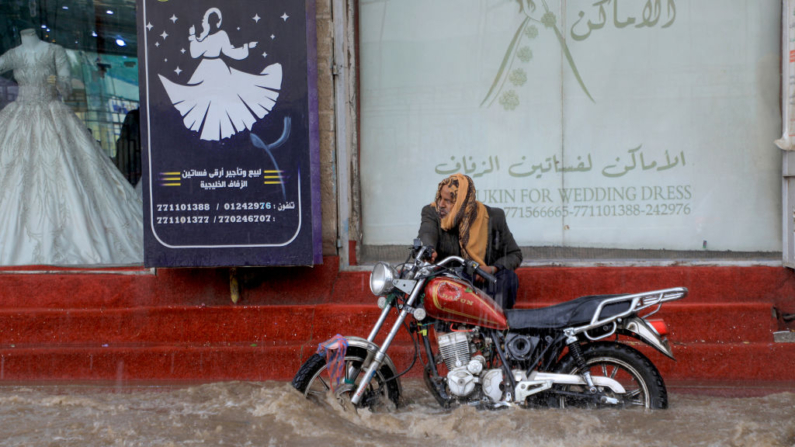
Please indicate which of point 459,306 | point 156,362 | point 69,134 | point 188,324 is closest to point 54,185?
point 69,134

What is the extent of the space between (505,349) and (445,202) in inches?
46.5

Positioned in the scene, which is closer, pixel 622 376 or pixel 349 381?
pixel 622 376

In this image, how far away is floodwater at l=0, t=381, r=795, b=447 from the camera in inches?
150

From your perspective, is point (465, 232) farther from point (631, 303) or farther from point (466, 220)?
point (631, 303)

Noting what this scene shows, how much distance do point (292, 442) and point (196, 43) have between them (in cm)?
320

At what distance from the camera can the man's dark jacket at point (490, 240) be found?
4.69m

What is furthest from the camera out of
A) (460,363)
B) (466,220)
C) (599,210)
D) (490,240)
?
(599,210)

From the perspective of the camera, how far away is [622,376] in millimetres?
3822

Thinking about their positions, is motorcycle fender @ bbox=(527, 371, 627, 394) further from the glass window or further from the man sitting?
the glass window

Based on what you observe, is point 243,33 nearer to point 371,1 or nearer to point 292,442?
point 371,1

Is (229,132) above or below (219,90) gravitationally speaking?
below

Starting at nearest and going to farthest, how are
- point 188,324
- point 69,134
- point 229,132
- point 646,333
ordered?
1. point 646,333
2. point 229,132
3. point 188,324
4. point 69,134

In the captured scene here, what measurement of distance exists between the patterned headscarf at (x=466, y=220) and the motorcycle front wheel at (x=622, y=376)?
3.36 feet

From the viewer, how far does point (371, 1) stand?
617 cm
